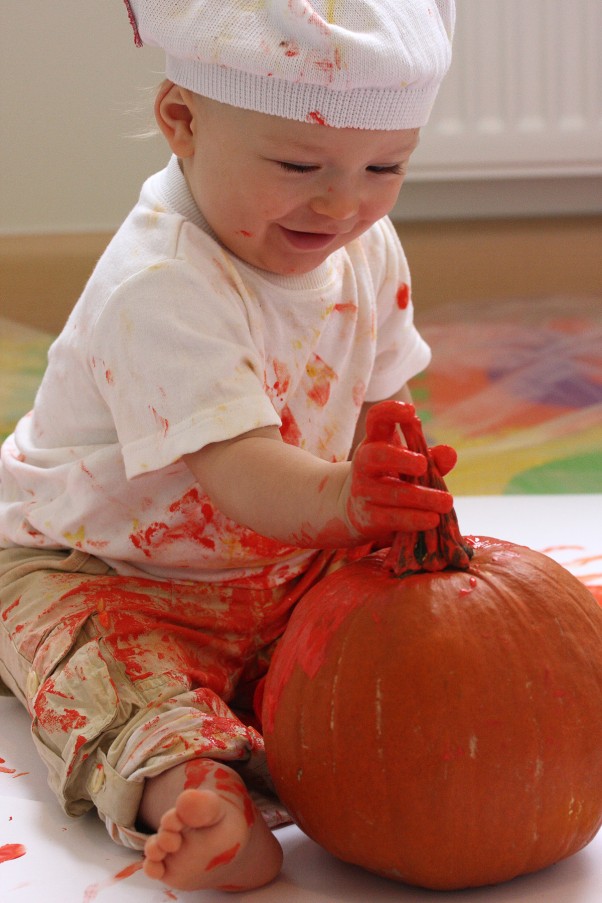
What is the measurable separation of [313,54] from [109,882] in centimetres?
54

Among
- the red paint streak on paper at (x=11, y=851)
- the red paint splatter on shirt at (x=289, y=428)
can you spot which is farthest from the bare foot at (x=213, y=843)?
the red paint splatter on shirt at (x=289, y=428)

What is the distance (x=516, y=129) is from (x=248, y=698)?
56.6 inches

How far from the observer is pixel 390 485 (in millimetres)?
673

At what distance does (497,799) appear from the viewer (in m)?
0.63

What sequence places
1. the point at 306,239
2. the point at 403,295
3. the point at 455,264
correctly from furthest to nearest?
the point at 455,264 < the point at 403,295 < the point at 306,239

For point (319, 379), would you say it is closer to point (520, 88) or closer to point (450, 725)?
point (450, 725)

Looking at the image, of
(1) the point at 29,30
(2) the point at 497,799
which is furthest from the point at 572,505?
(1) the point at 29,30

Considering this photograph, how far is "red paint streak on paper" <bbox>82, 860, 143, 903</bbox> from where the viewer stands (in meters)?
0.68

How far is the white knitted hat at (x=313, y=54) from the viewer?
2.52ft

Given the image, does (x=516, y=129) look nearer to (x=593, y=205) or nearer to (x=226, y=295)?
(x=593, y=205)

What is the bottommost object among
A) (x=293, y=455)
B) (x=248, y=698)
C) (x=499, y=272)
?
(x=499, y=272)

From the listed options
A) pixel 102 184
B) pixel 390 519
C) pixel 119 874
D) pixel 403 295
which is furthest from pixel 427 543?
pixel 102 184

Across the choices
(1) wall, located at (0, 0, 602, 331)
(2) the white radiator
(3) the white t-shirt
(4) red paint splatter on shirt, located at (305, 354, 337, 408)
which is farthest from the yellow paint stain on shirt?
(2) the white radiator

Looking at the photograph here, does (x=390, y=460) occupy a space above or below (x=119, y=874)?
above
